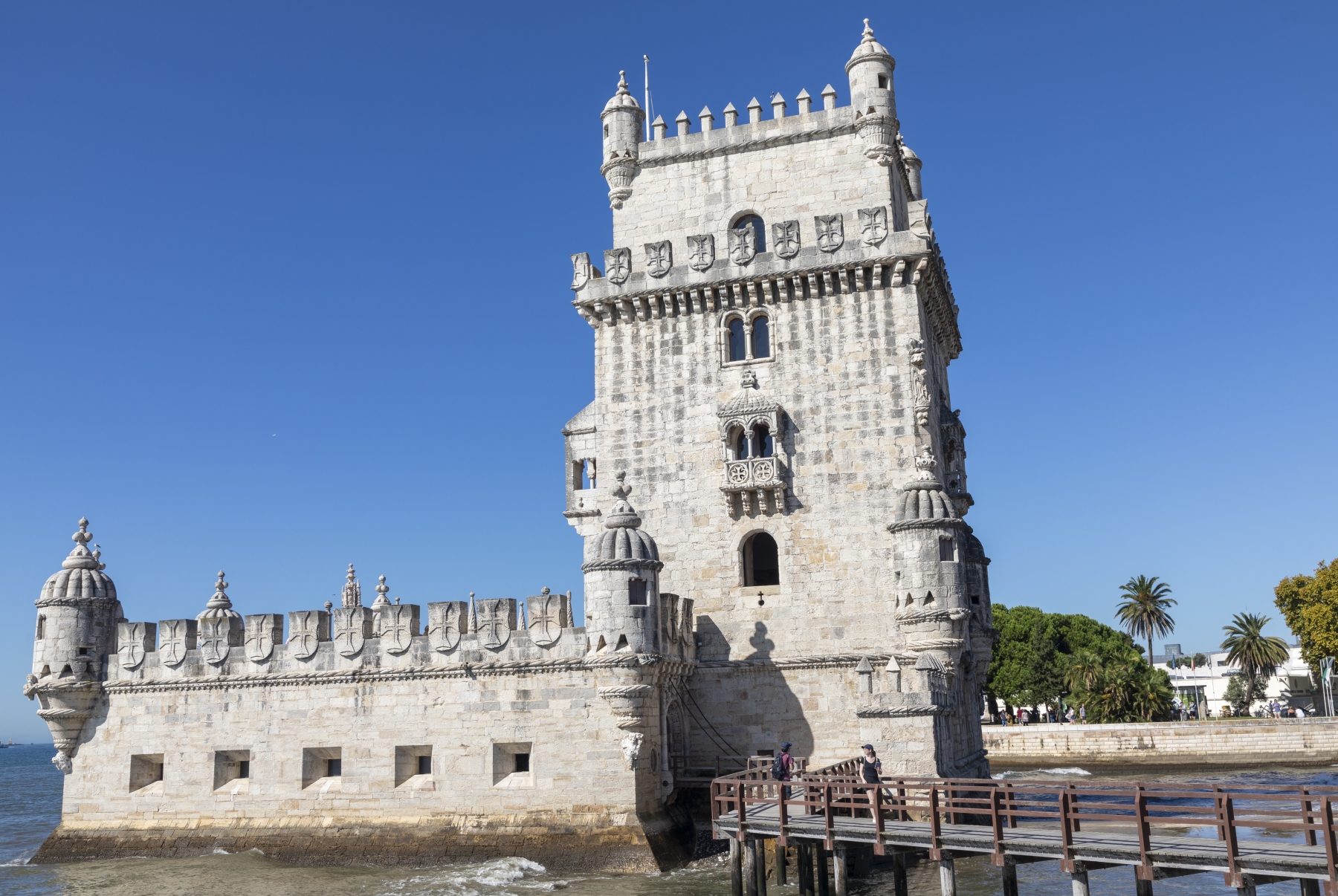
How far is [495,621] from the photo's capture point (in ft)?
88.2

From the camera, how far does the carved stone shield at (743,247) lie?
30.8 meters

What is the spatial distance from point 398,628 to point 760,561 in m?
9.72

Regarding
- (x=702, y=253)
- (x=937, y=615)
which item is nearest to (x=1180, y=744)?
(x=937, y=615)

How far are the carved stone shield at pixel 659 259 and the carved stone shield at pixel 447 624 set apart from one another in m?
10.8

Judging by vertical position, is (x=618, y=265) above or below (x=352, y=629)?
above

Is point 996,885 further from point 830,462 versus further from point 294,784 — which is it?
point 294,784

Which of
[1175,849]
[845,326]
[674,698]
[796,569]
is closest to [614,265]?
[845,326]

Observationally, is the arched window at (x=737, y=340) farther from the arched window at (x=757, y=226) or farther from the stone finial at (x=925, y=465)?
the stone finial at (x=925, y=465)

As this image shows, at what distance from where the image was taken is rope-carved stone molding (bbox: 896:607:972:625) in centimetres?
2691

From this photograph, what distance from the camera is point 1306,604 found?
55406mm

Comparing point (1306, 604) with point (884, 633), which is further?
point (1306, 604)

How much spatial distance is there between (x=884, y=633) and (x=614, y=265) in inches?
500

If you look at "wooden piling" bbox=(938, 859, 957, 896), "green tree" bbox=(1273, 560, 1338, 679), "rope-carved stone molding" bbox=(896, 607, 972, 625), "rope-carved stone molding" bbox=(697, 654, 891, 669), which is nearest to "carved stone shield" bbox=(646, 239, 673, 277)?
"rope-carved stone molding" bbox=(697, 654, 891, 669)

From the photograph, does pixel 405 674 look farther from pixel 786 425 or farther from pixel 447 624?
pixel 786 425
